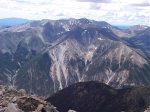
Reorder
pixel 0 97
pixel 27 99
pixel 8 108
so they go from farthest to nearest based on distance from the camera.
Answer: pixel 0 97, pixel 27 99, pixel 8 108

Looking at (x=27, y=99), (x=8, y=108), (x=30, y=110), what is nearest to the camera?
(x=8, y=108)

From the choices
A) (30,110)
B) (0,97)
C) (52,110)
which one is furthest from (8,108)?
(0,97)

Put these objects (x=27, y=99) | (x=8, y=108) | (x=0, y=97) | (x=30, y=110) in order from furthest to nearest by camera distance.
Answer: (x=0, y=97)
(x=27, y=99)
(x=30, y=110)
(x=8, y=108)

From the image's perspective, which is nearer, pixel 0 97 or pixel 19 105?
pixel 19 105

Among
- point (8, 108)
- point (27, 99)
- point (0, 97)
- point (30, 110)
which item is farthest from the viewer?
point (0, 97)

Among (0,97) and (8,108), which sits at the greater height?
(8,108)

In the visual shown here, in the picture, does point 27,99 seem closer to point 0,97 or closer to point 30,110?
point 30,110

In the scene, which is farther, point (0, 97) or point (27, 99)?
point (0, 97)

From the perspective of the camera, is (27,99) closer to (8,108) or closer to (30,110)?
(30,110)

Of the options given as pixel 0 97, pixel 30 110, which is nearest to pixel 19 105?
pixel 30 110
